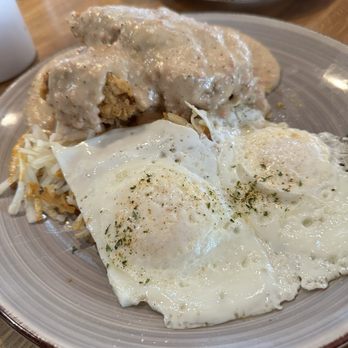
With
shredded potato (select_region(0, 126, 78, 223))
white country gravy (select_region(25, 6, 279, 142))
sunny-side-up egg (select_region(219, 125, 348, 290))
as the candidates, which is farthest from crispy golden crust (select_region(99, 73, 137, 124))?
sunny-side-up egg (select_region(219, 125, 348, 290))

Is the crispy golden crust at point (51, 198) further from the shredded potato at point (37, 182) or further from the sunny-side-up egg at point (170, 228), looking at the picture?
the sunny-side-up egg at point (170, 228)

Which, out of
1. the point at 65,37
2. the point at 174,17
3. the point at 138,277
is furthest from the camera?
the point at 65,37

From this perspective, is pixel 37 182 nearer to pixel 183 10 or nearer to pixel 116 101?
pixel 116 101

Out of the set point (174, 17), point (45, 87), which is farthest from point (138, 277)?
point (174, 17)

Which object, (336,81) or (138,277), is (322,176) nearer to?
(336,81)

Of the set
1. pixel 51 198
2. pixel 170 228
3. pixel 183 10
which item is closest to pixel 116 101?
pixel 51 198

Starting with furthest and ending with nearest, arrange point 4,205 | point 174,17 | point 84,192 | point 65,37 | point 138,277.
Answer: point 65,37 < point 174,17 < point 4,205 < point 84,192 < point 138,277

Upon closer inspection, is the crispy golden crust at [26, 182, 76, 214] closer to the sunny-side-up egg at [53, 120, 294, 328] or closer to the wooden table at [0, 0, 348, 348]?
the sunny-side-up egg at [53, 120, 294, 328]

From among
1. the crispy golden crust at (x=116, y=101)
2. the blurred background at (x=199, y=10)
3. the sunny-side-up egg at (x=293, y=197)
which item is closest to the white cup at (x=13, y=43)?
the blurred background at (x=199, y=10)
